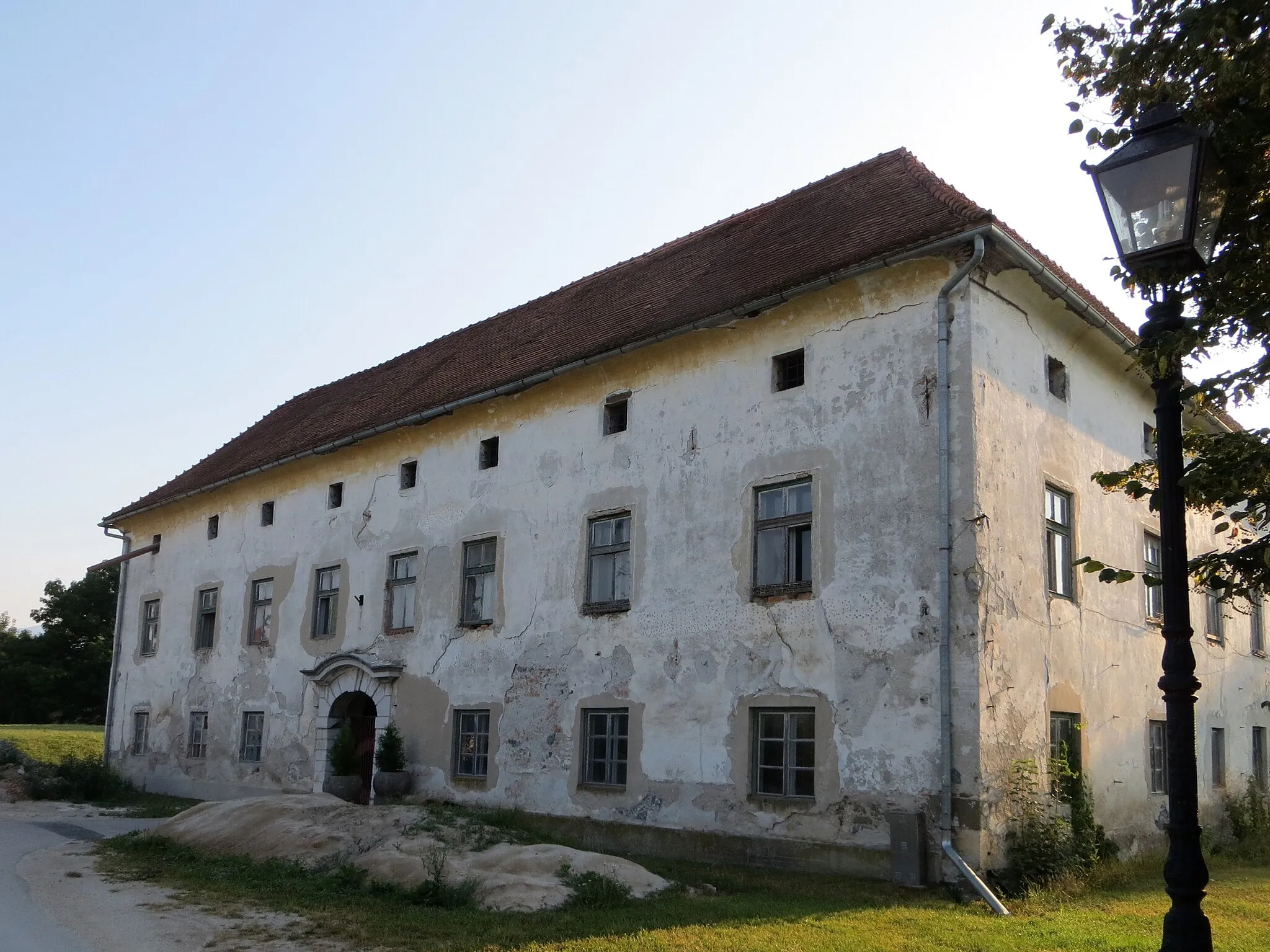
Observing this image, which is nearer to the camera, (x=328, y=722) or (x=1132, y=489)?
(x=1132, y=489)

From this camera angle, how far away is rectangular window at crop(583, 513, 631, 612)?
14.5 meters

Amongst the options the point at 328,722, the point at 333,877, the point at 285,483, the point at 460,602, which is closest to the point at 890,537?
the point at 333,877

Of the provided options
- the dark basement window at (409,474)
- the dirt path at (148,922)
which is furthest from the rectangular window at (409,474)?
the dirt path at (148,922)

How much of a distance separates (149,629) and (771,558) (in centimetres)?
1765

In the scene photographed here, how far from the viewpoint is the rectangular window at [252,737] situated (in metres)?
20.4

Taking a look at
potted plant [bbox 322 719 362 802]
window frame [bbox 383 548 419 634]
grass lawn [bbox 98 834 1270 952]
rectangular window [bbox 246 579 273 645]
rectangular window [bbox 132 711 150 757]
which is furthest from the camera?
rectangular window [bbox 132 711 150 757]

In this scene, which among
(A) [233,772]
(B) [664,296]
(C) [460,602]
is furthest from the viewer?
(A) [233,772]

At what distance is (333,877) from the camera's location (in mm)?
10344

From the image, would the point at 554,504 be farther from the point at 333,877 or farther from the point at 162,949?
the point at 162,949

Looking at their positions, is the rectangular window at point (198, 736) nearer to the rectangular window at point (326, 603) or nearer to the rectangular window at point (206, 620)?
the rectangular window at point (206, 620)

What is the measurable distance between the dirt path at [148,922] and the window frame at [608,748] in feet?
18.0

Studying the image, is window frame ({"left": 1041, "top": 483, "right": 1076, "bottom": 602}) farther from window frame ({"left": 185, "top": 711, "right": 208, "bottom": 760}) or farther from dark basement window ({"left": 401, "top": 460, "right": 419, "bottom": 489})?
window frame ({"left": 185, "top": 711, "right": 208, "bottom": 760})

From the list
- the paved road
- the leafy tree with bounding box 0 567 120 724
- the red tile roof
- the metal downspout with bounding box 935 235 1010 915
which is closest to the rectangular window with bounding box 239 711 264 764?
the paved road

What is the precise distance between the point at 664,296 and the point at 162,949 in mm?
10349
